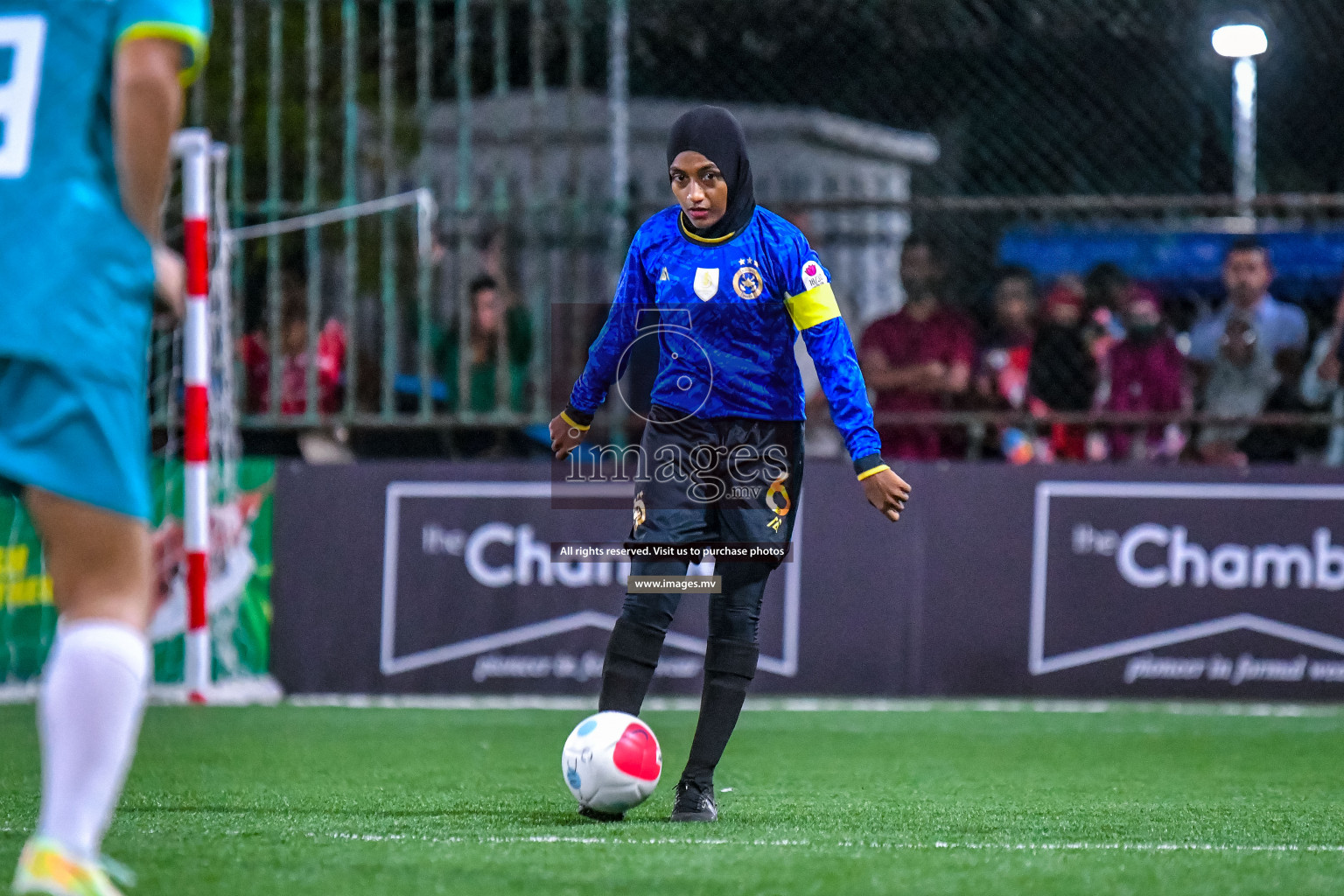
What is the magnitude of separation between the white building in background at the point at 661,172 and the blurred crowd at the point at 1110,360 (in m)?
0.30

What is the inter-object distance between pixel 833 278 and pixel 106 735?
6612mm

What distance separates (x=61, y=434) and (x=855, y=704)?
6120mm

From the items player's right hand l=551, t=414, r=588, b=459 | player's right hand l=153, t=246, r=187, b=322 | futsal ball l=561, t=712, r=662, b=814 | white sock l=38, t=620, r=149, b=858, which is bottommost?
Result: futsal ball l=561, t=712, r=662, b=814

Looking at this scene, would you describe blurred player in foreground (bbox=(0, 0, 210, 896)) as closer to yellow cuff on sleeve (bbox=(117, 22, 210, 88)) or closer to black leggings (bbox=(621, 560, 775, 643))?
yellow cuff on sleeve (bbox=(117, 22, 210, 88))

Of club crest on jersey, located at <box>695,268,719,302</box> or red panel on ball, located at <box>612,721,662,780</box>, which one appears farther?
club crest on jersey, located at <box>695,268,719,302</box>

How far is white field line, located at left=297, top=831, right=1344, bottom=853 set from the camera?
13.3 ft

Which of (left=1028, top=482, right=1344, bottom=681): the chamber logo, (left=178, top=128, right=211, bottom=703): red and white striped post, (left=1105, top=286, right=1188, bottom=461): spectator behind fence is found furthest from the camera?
(left=1105, top=286, right=1188, bottom=461): spectator behind fence

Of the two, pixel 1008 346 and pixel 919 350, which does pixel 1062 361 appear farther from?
pixel 919 350

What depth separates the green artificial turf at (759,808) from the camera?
3598 millimetres

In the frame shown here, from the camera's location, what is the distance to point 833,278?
9.18 meters

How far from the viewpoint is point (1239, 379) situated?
8.91 m

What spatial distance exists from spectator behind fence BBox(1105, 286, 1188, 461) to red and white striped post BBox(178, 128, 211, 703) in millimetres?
4299

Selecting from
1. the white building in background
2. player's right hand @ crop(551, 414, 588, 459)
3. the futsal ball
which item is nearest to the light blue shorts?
the futsal ball

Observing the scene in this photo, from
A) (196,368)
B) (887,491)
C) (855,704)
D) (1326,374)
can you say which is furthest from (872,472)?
(1326,374)
